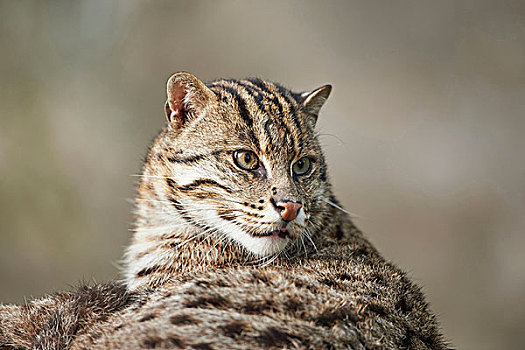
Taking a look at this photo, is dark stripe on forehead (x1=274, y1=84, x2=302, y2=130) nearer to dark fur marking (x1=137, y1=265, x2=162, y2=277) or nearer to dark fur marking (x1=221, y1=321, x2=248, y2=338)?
dark fur marking (x1=137, y1=265, x2=162, y2=277)

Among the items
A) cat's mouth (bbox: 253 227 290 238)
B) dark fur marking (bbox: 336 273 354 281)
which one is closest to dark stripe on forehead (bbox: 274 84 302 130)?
cat's mouth (bbox: 253 227 290 238)

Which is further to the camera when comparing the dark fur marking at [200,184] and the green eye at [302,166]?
the green eye at [302,166]

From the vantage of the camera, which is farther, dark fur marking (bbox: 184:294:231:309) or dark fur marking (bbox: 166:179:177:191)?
dark fur marking (bbox: 166:179:177:191)

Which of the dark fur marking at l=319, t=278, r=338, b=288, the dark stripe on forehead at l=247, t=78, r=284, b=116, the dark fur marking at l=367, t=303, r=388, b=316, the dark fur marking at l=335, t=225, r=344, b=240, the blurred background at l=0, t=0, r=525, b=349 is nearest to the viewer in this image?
the dark fur marking at l=367, t=303, r=388, b=316

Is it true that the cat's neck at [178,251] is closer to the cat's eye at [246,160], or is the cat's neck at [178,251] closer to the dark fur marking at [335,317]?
the cat's eye at [246,160]

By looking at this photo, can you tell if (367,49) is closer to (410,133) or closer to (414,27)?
(414,27)

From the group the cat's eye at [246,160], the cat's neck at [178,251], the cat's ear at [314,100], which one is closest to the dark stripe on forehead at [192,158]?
the cat's eye at [246,160]

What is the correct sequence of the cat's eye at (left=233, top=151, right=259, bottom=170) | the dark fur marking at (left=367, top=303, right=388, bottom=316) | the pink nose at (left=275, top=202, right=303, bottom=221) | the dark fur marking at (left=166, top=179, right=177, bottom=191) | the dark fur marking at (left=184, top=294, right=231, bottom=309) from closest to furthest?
the dark fur marking at (left=184, top=294, right=231, bottom=309) < the dark fur marking at (left=367, top=303, right=388, bottom=316) < the pink nose at (left=275, top=202, right=303, bottom=221) < the cat's eye at (left=233, top=151, right=259, bottom=170) < the dark fur marking at (left=166, top=179, right=177, bottom=191)
